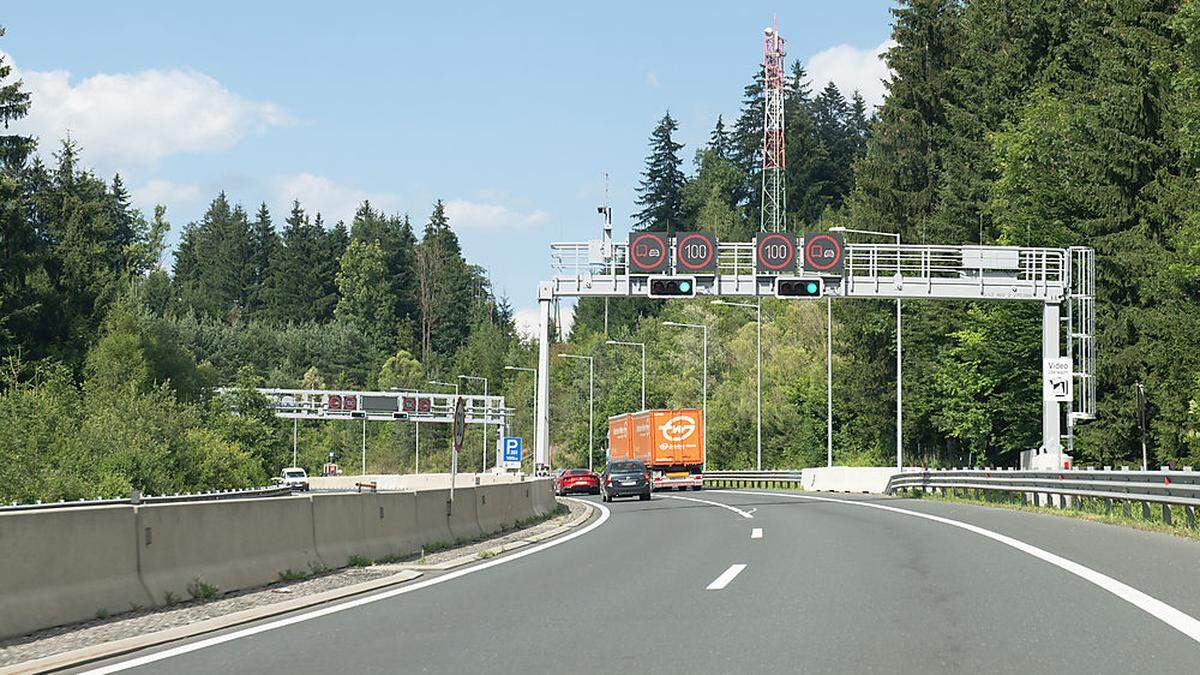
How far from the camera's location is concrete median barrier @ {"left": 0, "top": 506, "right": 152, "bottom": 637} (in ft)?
32.5

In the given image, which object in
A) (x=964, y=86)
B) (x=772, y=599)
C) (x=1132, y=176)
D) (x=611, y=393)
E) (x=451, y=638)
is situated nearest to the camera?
(x=451, y=638)

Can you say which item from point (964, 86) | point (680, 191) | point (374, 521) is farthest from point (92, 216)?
point (680, 191)

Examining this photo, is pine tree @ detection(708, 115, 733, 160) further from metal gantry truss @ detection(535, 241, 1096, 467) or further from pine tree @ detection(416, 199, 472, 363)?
metal gantry truss @ detection(535, 241, 1096, 467)

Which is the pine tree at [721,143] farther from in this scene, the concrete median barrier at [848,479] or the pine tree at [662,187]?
the concrete median barrier at [848,479]

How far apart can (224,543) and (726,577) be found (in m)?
4.80

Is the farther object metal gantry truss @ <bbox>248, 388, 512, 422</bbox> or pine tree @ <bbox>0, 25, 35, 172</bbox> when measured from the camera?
metal gantry truss @ <bbox>248, 388, 512, 422</bbox>

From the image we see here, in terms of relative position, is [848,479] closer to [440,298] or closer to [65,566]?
[65,566]

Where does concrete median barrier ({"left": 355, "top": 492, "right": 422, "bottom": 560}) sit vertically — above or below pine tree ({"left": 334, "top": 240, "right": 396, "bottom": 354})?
below

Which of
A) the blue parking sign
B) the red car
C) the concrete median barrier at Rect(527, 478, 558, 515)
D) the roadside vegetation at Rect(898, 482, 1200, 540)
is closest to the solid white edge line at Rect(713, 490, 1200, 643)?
the roadside vegetation at Rect(898, 482, 1200, 540)

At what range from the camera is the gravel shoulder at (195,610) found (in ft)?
31.8

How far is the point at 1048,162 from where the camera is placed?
52625 mm

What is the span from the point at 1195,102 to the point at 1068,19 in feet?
60.9

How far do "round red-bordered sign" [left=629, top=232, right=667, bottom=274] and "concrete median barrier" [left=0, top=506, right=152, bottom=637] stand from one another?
2920 centimetres

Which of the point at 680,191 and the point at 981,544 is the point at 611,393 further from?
the point at 981,544
